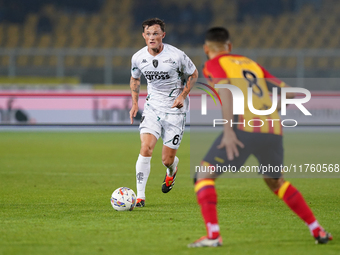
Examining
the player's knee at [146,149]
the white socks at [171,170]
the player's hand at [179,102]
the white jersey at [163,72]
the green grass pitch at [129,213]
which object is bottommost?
the green grass pitch at [129,213]

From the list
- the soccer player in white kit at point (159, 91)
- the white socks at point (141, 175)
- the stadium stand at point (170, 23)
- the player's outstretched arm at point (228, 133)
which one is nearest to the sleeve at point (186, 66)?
the soccer player in white kit at point (159, 91)

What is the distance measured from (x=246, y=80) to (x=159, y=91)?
265 centimetres

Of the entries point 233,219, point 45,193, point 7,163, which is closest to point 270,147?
point 233,219

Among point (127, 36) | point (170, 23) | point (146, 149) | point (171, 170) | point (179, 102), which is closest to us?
point (179, 102)

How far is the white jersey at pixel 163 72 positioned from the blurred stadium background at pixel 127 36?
1269cm

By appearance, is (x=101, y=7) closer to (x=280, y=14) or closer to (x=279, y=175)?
(x=280, y=14)

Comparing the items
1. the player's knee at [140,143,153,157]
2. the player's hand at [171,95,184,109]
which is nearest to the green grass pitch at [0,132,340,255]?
the player's knee at [140,143,153,157]

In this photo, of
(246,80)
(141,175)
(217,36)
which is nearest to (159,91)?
(141,175)

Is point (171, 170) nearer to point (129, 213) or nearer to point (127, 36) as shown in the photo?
point (129, 213)

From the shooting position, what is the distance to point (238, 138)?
4277 mm

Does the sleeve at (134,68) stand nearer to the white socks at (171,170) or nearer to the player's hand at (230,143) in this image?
the white socks at (171,170)

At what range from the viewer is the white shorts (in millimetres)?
6723

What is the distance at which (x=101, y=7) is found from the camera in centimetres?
2591

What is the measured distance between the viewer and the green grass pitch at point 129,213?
4.46 m
